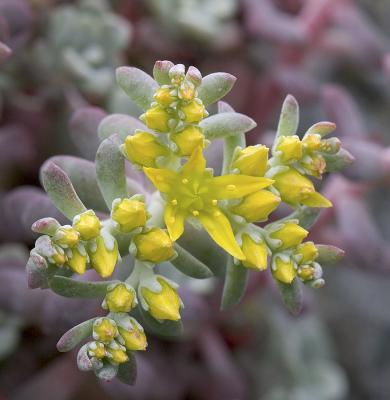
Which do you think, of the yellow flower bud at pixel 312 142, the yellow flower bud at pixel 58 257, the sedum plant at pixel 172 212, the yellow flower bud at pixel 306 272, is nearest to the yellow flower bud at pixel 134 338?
the sedum plant at pixel 172 212

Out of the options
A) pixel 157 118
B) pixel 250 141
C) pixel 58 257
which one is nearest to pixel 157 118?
pixel 157 118

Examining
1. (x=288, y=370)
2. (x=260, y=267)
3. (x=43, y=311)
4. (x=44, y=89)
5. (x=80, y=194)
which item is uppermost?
(x=260, y=267)

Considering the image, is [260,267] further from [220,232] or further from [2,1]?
[2,1]

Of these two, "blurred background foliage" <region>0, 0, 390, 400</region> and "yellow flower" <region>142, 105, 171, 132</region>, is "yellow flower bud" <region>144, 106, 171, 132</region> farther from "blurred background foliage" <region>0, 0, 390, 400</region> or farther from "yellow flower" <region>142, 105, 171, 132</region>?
"blurred background foliage" <region>0, 0, 390, 400</region>

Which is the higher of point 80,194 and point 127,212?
point 127,212

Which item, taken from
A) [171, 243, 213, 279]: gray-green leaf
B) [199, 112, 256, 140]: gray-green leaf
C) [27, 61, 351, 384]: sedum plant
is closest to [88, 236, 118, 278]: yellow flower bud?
[27, 61, 351, 384]: sedum plant

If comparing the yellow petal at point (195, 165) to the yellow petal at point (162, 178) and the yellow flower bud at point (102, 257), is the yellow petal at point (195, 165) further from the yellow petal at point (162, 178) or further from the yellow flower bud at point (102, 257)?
the yellow flower bud at point (102, 257)

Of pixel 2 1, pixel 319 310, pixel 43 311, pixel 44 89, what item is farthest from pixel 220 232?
pixel 319 310
